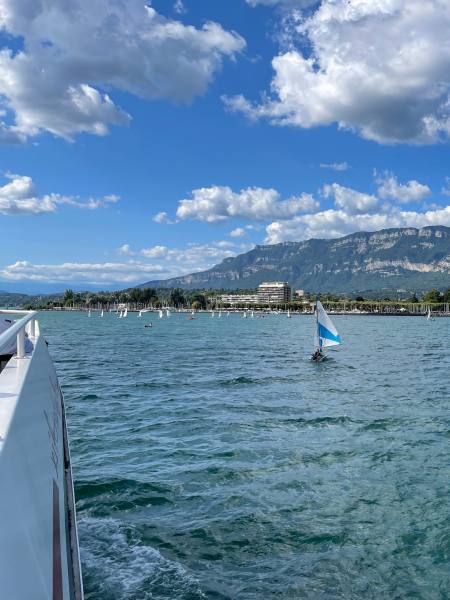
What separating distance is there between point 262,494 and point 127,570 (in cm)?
438

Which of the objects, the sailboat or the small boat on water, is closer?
the small boat on water

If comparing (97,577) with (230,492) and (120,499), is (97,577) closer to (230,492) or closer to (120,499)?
(120,499)

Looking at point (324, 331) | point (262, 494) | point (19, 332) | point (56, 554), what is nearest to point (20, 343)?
point (19, 332)

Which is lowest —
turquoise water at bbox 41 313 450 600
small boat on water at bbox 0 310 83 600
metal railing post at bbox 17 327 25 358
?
turquoise water at bbox 41 313 450 600

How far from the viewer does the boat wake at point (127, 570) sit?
808cm

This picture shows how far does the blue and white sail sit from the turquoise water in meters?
20.9

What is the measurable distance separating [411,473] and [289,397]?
12727 millimetres

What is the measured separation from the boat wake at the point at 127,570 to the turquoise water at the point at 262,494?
0.03 meters

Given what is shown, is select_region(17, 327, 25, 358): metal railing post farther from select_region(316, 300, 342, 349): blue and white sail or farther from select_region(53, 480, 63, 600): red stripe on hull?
select_region(316, 300, 342, 349): blue and white sail

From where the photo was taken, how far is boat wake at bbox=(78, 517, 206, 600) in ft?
26.5

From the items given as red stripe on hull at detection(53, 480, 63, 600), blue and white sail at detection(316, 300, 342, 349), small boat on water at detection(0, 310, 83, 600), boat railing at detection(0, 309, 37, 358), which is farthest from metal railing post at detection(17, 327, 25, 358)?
blue and white sail at detection(316, 300, 342, 349)

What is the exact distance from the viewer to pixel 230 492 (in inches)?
492

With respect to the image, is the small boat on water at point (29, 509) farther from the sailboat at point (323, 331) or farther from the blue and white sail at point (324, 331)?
the blue and white sail at point (324, 331)

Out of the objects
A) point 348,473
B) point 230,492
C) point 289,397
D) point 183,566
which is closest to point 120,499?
point 230,492
